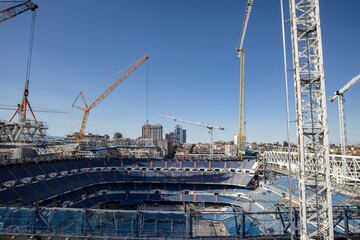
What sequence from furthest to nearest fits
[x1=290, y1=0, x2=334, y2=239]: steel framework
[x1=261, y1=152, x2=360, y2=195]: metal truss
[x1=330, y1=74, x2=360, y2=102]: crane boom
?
[x1=330, y1=74, x2=360, y2=102]: crane boom, [x1=261, y1=152, x2=360, y2=195]: metal truss, [x1=290, y1=0, x2=334, y2=239]: steel framework

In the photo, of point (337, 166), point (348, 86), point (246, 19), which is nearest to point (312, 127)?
point (337, 166)

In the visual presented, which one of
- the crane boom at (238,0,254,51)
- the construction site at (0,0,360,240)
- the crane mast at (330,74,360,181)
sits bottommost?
the construction site at (0,0,360,240)

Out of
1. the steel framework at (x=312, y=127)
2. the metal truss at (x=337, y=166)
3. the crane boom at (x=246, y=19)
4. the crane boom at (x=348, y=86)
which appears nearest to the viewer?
the steel framework at (x=312, y=127)

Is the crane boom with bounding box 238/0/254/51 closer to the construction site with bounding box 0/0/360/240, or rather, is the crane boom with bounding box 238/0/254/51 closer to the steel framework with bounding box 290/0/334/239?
the construction site with bounding box 0/0/360/240

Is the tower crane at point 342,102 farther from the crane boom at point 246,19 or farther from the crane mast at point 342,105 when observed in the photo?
the crane boom at point 246,19

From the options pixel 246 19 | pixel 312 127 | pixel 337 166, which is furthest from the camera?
pixel 246 19

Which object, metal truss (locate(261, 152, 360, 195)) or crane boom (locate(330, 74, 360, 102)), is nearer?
metal truss (locate(261, 152, 360, 195))

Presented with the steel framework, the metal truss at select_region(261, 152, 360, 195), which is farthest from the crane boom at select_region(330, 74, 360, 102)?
the steel framework

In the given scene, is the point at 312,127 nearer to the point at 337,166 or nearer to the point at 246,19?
the point at 337,166

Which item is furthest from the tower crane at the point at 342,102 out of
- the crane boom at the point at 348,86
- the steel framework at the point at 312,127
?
the steel framework at the point at 312,127

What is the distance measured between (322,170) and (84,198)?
4990cm

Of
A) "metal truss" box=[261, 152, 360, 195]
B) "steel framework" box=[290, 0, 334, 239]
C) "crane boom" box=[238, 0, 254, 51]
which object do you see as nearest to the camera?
"steel framework" box=[290, 0, 334, 239]

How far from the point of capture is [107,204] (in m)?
59.2

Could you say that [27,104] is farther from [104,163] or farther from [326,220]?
[326,220]
